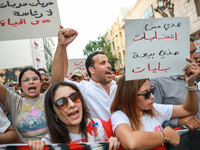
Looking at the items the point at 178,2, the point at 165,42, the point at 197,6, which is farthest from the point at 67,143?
the point at 178,2

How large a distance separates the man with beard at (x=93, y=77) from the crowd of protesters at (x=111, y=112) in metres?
0.01

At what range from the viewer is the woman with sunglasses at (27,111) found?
2.03m

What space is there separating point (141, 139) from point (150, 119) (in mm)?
410

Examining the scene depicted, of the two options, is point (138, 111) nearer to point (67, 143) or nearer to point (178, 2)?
point (67, 143)

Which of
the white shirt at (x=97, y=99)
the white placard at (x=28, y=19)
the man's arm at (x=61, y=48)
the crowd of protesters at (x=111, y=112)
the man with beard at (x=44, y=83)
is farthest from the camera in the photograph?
the man with beard at (x=44, y=83)

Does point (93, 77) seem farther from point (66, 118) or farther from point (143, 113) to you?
point (66, 118)

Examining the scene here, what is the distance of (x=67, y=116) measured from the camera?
60.9 inches

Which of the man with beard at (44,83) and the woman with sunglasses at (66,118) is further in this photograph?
the man with beard at (44,83)

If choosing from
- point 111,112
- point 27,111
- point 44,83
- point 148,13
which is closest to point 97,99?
point 111,112

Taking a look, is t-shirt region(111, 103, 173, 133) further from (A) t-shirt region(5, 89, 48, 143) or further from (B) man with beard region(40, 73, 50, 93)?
(B) man with beard region(40, 73, 50, 93)

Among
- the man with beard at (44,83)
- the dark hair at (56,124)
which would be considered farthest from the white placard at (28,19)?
the man with beard at (44,83)

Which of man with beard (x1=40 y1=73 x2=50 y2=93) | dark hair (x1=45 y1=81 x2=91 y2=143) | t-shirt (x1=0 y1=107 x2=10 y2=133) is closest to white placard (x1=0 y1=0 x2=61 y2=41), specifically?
dark hair (x1=45 y1=81 x2=91 y2=143)

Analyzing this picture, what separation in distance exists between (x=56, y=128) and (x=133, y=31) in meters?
1.07

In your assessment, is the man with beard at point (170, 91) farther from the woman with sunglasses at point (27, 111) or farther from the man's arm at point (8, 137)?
the man's arm at point (8, 137)
